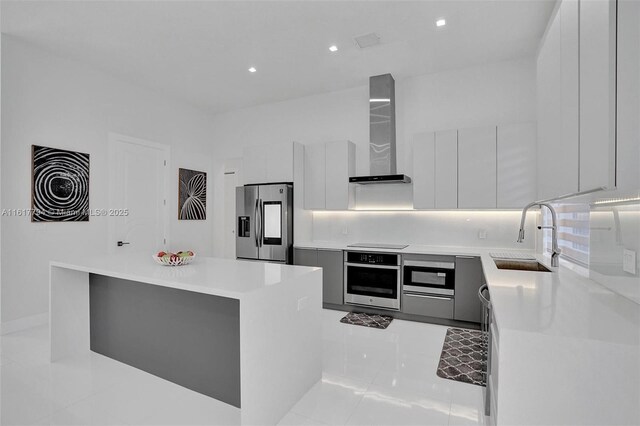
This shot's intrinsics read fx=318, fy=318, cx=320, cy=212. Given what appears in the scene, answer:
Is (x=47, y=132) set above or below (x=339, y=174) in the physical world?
above

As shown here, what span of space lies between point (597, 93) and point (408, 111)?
3.27 metres

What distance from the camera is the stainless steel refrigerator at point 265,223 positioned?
4.47 m

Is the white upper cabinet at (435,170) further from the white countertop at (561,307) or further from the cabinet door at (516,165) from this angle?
the white countertop at (561,307)

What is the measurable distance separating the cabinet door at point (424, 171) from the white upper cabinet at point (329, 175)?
899 mm

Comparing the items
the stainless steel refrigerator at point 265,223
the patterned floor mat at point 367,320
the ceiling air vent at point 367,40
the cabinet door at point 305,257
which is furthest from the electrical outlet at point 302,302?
the ceiling air vent at point 367,40

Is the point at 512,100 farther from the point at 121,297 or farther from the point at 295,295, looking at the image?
the point at 121,297

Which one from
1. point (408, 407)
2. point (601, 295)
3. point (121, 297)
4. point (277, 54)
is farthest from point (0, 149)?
point (601, 295)

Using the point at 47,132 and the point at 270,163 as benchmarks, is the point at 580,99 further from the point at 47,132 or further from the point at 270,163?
the point at 47,132

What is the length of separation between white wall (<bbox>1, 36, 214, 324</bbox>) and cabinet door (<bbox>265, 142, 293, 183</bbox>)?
5.92ft

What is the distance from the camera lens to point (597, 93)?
3.92ft

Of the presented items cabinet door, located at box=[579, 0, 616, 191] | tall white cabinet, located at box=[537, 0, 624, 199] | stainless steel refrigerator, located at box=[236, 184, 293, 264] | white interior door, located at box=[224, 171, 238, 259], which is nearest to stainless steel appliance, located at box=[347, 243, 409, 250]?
stainless steel refrigerator, located at box=[236, 184, 293, 264]

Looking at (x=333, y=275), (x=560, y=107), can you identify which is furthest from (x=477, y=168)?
(x=333, y=275)

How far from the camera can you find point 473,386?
2.34 metres

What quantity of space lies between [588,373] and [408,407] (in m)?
1.30
